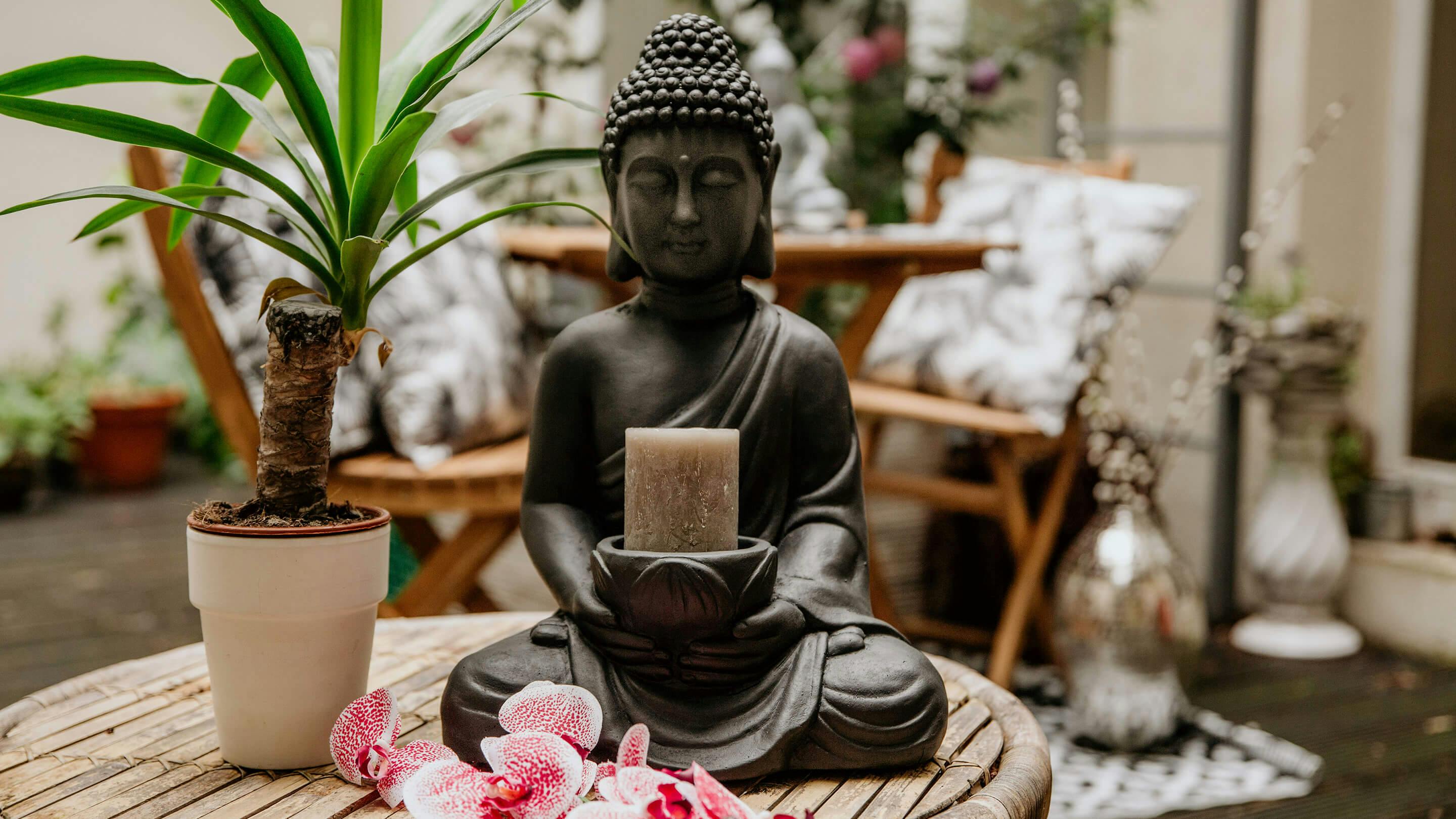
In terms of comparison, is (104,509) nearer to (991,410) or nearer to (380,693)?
(991,410)

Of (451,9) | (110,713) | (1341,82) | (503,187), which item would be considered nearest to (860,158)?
(503,187)

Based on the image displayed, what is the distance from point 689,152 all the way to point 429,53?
27cm

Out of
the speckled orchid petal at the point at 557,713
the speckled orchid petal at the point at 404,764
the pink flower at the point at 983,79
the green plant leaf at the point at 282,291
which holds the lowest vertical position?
the speckled orchid petal at the point at 404,764

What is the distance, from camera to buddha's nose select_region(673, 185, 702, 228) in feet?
3.47

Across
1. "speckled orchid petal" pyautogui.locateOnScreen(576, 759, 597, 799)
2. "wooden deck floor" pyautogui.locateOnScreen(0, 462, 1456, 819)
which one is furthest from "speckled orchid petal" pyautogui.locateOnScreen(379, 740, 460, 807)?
"wooden deck floor" pyautogui.locateOnScreen(0, 462, 1456, 819)

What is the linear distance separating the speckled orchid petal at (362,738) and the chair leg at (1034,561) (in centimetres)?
180

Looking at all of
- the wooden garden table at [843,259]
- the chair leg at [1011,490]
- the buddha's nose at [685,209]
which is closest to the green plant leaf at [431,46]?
the buddha's nose at [685,209]

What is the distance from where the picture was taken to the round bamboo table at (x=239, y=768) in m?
0.95

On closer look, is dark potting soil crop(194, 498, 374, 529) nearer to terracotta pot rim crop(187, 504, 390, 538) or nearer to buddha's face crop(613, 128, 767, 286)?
terracotta pot rim crop(187, 504, 390, 538)

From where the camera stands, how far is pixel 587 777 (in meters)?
0.93

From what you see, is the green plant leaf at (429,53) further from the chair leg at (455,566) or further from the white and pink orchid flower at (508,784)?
the chair leg at (455,566)

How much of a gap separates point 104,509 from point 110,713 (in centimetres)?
377

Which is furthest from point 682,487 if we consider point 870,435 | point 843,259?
point 870,435

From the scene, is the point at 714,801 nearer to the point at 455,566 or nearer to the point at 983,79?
the point at 455,566
